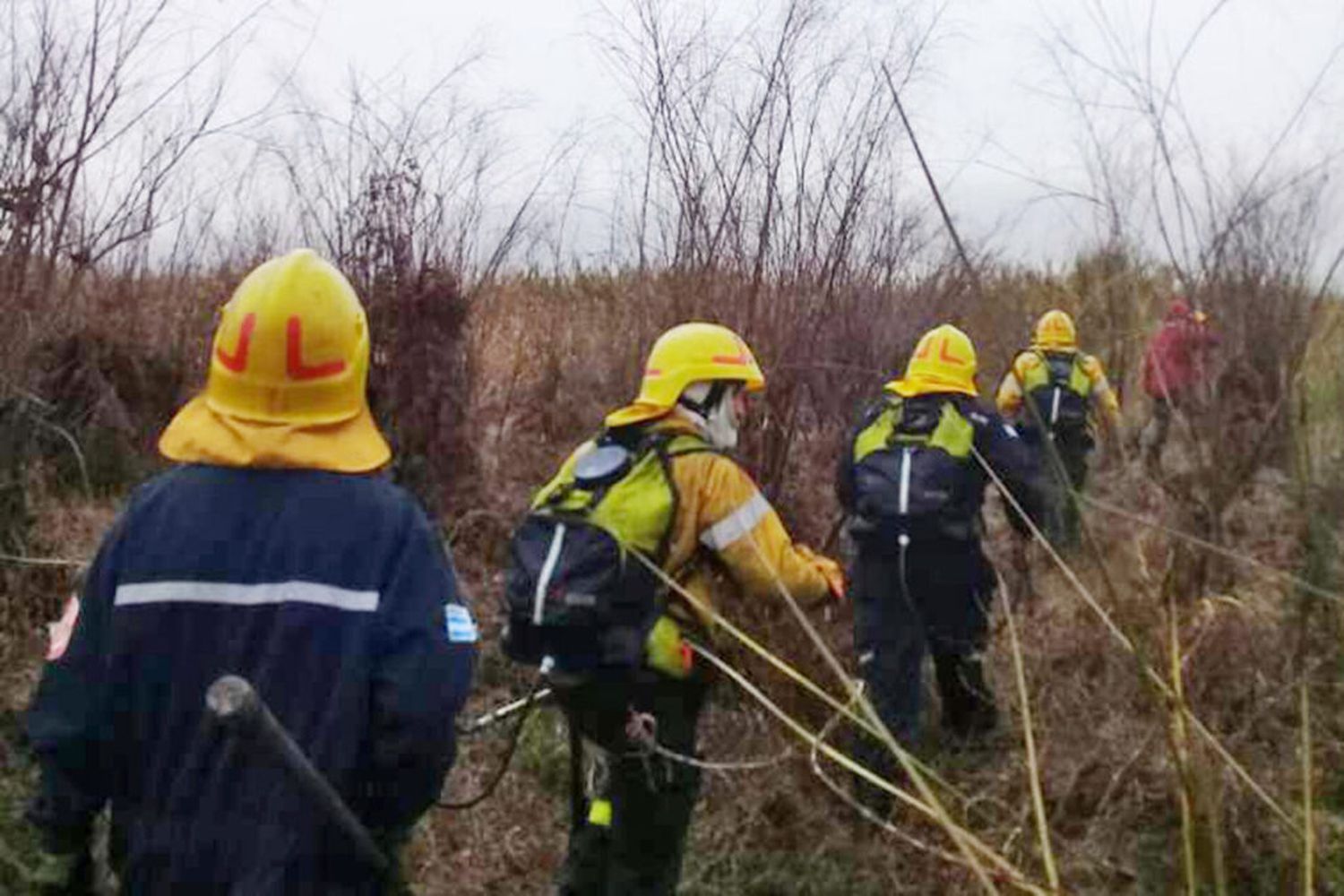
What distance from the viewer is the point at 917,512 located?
276 inches

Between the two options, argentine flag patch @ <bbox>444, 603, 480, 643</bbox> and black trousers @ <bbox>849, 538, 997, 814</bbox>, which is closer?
argentine flag patch @ <bbox>444, 603, 480, 643</bbox>

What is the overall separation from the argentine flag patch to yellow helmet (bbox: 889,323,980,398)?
4235 mm

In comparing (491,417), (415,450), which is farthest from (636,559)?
(491,417)

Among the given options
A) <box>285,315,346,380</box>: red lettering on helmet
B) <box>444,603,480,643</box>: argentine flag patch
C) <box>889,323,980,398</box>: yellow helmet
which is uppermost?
<box>285,315,346,380</box>: red lettering on helmet

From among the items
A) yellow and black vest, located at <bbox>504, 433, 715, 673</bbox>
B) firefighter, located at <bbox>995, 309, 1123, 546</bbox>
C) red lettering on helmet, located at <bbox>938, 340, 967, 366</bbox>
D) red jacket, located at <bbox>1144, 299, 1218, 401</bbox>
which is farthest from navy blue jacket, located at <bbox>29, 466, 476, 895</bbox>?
red lettering on helmet, located at <bbox>938, 340, 967, 366</bbox>

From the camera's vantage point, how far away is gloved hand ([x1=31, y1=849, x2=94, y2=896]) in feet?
10.6

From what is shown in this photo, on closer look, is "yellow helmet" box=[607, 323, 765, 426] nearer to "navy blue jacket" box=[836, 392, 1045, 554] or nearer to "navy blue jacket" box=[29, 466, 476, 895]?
"navy blue jacket" box=[836, 392, 1045, 554]

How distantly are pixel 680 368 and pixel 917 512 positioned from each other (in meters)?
2.04

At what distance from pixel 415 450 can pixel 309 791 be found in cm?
737

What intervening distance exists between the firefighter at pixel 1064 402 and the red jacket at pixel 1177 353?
0.23 metres

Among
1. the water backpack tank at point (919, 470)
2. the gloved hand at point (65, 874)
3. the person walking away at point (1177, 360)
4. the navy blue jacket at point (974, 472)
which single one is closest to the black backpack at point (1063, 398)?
the navy blue jacket at point (974, 472)

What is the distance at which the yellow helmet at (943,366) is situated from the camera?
23.4ft

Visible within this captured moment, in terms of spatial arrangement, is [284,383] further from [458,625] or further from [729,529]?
[729,529]

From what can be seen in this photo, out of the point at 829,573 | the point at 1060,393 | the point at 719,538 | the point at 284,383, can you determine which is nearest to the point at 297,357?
the point at 284,383
